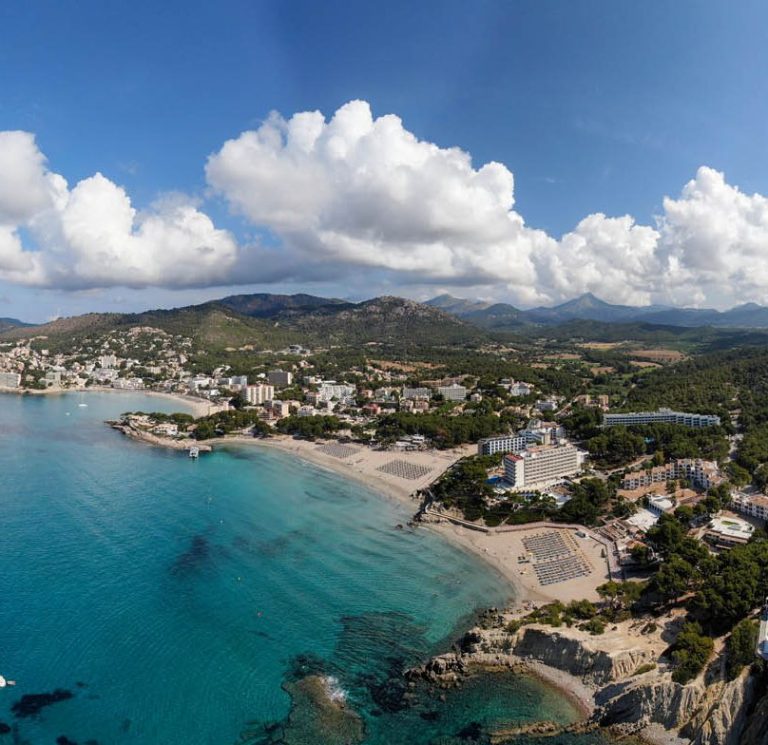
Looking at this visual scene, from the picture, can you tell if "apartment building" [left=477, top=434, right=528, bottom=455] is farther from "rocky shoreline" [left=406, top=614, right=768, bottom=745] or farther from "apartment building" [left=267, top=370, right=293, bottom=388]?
"apartment building" [left=267, top=370, right=293, bottom=388]

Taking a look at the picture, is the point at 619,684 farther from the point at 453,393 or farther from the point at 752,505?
the point at 453,393

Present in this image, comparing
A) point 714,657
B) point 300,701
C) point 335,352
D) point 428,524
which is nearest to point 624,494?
point 428,524

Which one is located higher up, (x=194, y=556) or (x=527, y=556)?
(x=194, y=556)

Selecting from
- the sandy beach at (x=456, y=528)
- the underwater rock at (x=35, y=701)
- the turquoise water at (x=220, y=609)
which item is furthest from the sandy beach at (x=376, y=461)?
the underwater rock at (x=35, y=701)

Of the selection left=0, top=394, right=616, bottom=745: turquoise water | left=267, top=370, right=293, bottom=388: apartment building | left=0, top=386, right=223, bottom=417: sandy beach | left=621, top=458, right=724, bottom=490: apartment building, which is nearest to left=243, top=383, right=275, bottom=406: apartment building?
left=0, top=386, right=223, bottom=417: sandy beach

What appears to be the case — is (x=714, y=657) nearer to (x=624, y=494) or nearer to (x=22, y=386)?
(x=624, y=494)

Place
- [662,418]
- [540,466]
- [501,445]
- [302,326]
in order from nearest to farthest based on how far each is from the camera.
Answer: [540,466]
[501,445]
[662,418]
[302,326]

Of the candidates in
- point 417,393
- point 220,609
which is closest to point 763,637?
point 220,609
